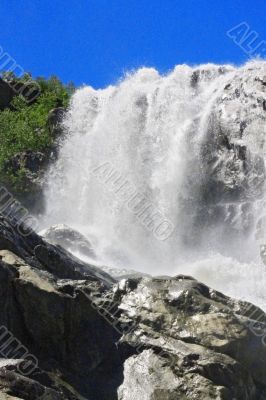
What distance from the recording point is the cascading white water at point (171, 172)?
24578 mm

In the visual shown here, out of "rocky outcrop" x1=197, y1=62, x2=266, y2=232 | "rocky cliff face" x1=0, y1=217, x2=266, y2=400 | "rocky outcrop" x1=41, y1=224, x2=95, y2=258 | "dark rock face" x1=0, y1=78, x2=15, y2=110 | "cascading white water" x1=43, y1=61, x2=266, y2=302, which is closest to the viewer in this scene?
"rocky cliff face" x1=0, y1=217, x2=266, y2=400

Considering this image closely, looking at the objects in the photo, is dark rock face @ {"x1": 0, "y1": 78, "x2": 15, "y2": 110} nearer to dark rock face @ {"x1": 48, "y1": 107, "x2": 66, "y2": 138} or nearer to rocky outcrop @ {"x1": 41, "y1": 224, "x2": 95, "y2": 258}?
dark rock face @ {"x1": 48, "y1": 107, "x2": 66, "y2": 138}

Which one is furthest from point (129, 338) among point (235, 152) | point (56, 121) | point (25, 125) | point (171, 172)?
point (25, 125)

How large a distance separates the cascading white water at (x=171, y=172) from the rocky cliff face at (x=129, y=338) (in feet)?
32.7

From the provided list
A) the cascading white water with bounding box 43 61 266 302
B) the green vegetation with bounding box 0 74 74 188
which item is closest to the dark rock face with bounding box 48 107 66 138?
the green vegetation with bounding box 0 74 74 188

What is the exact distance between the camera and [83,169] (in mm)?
31875

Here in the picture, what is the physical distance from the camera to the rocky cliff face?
8539mm

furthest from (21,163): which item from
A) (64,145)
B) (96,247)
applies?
(96,247)

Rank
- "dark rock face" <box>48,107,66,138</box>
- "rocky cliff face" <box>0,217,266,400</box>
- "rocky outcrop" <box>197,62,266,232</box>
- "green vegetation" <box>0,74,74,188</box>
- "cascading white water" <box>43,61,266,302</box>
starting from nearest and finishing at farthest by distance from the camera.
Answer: "rocky cliff face" <box>0,217,266,400</box>
"cascading white water" <box>43,61,266,302</box>
"rocky outcrop" <box>197,62,266,232</box>
"green vegetation" <box>0,74,74,188</box>
"dark rock face" <box>48,107,66,138</box>

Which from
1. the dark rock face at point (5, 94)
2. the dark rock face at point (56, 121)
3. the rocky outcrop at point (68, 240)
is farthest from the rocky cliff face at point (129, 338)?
the dark rock face at point (5, 94)

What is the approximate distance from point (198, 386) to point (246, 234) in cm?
1546

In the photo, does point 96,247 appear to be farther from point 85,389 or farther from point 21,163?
point 85,389

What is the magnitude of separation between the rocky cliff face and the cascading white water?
9.97 m

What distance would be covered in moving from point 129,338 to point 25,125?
98.9 ft
